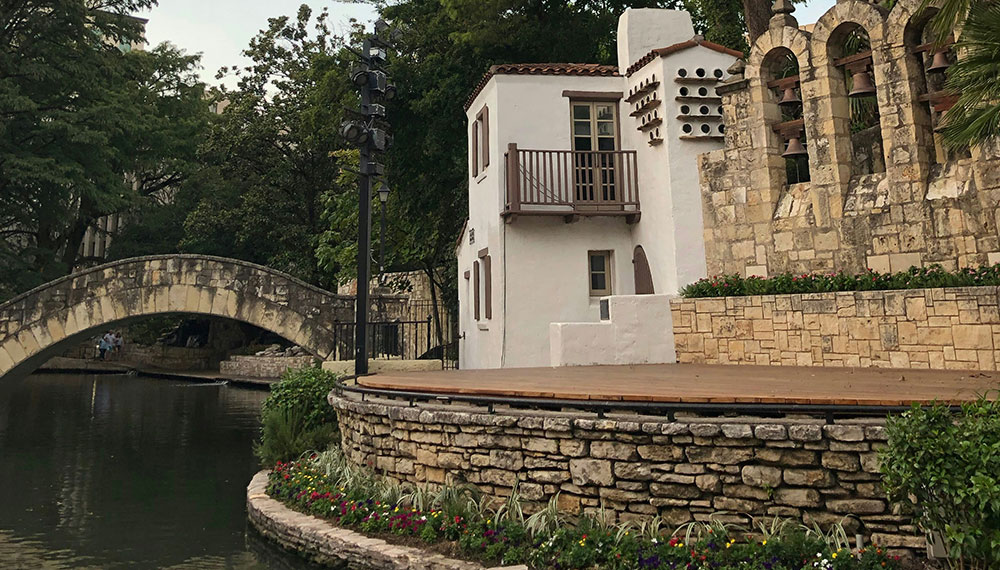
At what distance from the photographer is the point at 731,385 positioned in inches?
284

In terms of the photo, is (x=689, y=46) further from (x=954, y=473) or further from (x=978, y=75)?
(x=954, y=473)

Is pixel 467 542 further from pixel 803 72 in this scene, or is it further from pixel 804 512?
pixel 803 72

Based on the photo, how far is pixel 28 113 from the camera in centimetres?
2503

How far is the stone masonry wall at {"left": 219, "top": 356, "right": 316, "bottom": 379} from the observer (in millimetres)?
31250

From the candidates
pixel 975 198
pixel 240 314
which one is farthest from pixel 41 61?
pixel 975 198

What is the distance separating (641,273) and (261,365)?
2362cm

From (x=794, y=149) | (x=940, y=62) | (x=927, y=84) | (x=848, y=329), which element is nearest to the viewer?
(x=940, y=62)

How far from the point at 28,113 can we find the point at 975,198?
28440 mm

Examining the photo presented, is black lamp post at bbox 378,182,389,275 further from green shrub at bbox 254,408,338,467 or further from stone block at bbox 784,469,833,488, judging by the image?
stone block at bbox 784,469,833,488

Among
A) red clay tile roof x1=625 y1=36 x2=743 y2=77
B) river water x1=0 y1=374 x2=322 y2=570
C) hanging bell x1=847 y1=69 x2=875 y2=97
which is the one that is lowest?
river water x1=0 y1=374 x2=322 y2=570

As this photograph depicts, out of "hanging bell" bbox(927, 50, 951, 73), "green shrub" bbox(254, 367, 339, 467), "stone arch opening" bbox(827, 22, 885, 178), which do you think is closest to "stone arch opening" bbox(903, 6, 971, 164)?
"hanging bell" bbox(927, 50, 951, 73)

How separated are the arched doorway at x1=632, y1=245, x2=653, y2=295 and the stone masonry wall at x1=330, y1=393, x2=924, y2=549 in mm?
7235

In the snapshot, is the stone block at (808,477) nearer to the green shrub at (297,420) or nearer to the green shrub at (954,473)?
the green shrub at (954,473)

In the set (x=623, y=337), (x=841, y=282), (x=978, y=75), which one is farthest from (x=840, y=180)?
(x=623, y=337)
